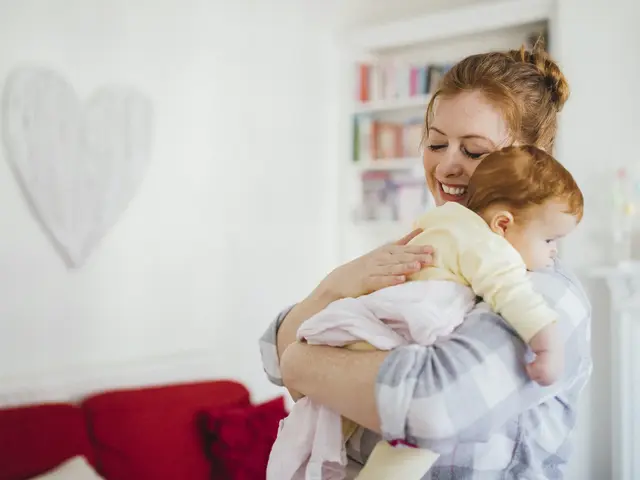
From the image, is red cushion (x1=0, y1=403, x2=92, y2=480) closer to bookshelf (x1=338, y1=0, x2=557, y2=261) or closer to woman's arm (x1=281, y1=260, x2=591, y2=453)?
woman's arm (x1=281, y1=260, x2=591, y2=453)

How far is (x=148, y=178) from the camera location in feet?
9.24

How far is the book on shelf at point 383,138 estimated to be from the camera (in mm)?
3760

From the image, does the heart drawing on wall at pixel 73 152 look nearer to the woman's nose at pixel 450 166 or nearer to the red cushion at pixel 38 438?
the red cushion at pixel 38 438

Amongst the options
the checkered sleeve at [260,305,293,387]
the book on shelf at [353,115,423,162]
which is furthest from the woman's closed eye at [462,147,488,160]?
the book on shelf at [353,115,423,162]

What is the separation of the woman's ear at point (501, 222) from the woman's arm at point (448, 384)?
11 centimetres

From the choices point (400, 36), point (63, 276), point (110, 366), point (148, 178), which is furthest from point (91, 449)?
point (400, 36)

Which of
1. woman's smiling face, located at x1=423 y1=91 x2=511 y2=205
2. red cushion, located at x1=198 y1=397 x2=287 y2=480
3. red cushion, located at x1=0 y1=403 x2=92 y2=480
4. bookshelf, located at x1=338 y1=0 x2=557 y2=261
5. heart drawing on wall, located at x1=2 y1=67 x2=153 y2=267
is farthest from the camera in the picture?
bookshelf, located at x1=338 y1=0 x2=557 y2=261

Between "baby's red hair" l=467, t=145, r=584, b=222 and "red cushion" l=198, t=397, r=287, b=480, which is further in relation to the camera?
"red cushion" l=198, t=397, r=287, b=480

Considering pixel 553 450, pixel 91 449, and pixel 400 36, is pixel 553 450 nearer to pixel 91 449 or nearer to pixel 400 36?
pixel 91 449

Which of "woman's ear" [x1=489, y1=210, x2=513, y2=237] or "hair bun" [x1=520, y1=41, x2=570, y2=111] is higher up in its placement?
"hair bun" [x1=520, y1=41, x2=570, y2=111]

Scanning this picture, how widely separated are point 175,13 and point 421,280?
236cm

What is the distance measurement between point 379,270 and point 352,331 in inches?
5.8

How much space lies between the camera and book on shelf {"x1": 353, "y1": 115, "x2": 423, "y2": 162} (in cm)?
376

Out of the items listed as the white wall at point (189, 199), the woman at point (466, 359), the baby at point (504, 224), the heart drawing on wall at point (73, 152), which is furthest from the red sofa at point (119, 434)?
the baby at point (504, 224)
